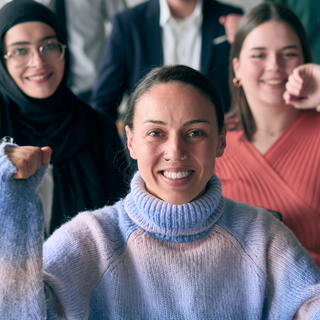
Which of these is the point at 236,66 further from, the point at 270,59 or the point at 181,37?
the point at 181,37

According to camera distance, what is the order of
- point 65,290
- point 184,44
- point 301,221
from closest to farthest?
point 65,290 < point 301,221 < point 184,44

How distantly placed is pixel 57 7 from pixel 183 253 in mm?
2509

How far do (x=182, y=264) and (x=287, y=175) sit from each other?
0.83m

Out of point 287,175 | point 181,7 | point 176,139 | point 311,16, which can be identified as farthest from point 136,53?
point 176,139

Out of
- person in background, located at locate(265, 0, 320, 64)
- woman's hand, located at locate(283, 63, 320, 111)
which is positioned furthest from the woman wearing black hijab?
person in background, located at locate(265, 0, 320, 64)

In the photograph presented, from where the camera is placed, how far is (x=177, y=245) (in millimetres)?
1226

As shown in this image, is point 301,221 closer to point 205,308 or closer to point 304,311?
point 304,311

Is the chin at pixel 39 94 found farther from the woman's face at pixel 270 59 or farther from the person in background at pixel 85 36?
the person in background at pixel 85 36

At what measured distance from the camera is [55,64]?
6.23 ft

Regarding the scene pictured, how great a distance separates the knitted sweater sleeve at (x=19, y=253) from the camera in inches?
37.1

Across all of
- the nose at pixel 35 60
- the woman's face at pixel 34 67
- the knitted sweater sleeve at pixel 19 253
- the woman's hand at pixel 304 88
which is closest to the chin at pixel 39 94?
the woman's face at pixel 34 67

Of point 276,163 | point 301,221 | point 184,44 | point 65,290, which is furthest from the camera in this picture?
point 184,44

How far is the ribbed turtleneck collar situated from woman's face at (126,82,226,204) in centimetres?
3

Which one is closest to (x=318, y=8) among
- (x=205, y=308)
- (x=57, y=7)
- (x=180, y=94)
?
(x=57, y=7)
